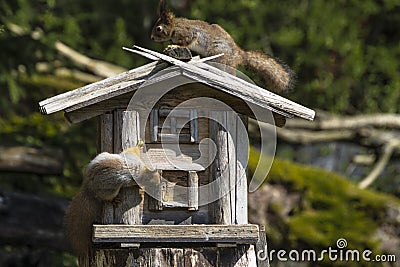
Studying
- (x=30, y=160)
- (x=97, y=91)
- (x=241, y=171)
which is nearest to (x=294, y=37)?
(x=30, y=160)

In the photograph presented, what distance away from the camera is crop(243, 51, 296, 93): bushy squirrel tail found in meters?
4.23

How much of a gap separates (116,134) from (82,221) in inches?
17.3

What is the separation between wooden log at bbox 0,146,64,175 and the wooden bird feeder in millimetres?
2996

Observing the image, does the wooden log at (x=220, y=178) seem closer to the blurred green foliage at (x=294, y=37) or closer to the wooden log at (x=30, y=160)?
the wooden log at (x=30, y=160)

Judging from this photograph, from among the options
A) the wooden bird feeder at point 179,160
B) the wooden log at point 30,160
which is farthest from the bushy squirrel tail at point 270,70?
the wooden log at point 30,160

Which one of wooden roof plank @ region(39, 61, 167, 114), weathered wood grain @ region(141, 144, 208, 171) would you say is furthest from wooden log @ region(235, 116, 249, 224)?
wooden roof plank @ region(39, 61, 167, 114)

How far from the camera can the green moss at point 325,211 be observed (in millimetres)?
7387

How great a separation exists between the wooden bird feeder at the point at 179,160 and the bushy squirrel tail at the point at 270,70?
1.11 feet

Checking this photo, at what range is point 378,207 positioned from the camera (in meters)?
7.55

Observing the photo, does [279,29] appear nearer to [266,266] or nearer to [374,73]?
[374,73]

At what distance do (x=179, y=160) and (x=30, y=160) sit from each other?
323 cm

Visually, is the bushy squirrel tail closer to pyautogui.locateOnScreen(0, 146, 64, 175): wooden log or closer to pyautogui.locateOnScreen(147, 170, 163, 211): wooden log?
pyautogui.locateOnScreen(147, 170, 163, 211): wooden log

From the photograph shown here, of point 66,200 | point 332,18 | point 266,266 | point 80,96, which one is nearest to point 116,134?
point 80,96

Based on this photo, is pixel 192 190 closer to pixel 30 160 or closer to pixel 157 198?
pixel 157 198
